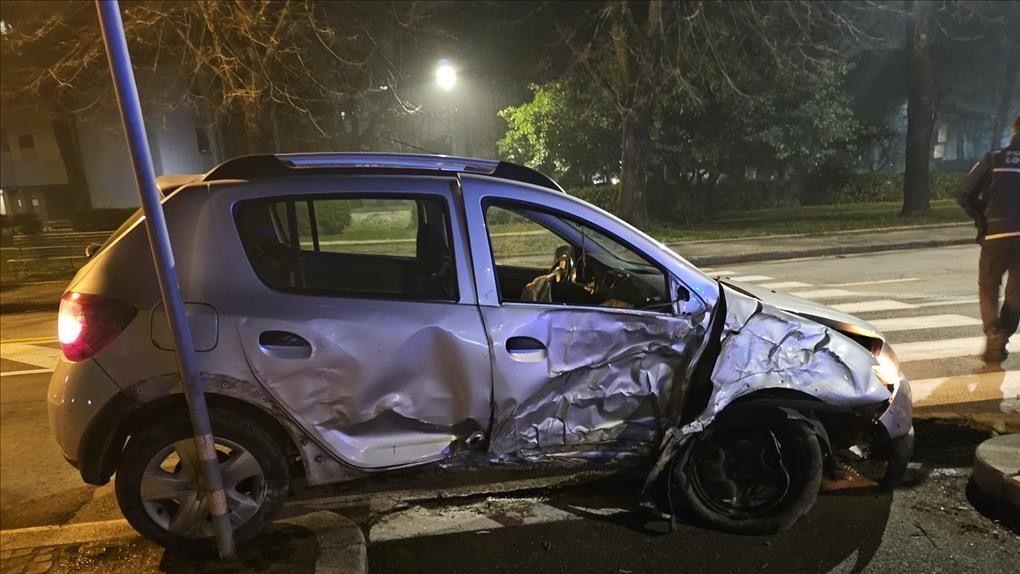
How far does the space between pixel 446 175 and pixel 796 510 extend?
2.52 meters

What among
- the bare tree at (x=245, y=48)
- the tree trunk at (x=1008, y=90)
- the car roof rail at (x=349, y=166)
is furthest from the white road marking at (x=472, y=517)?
the tree trunk at (x=1008, y=90)

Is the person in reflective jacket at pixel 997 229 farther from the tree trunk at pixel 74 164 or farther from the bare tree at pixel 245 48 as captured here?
the tree trunk at pixel 74 164

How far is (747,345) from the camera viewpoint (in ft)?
10.2

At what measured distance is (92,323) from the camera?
2795 millimetres

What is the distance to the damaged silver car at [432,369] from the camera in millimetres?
2816

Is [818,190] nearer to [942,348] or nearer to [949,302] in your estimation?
[949,302]

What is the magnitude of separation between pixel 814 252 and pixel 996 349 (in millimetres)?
8084

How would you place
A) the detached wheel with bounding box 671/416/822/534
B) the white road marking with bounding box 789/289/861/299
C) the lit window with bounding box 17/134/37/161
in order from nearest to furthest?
the detached wheel with bounding box 671/416/822/534
the white road marking with bounding box 789/289/861/299
the lit window with bounding box 17/134/37/161

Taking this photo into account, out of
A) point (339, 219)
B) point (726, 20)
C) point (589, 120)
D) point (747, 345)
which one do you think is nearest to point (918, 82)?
point (726, 20)

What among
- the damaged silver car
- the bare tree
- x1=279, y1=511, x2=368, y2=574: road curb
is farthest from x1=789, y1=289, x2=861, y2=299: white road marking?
the bare tree

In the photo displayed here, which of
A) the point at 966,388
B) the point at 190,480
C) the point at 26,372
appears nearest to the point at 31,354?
the point at 26,372

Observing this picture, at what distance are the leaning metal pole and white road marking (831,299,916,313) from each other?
748cm

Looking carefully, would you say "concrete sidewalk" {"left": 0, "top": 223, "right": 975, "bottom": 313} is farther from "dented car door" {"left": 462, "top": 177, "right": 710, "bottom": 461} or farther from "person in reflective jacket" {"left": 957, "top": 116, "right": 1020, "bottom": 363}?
"dented car door" {"left": 462, "top": 177, "right": 710, "bottom": 461}

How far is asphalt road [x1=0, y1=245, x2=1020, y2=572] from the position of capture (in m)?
3.02
